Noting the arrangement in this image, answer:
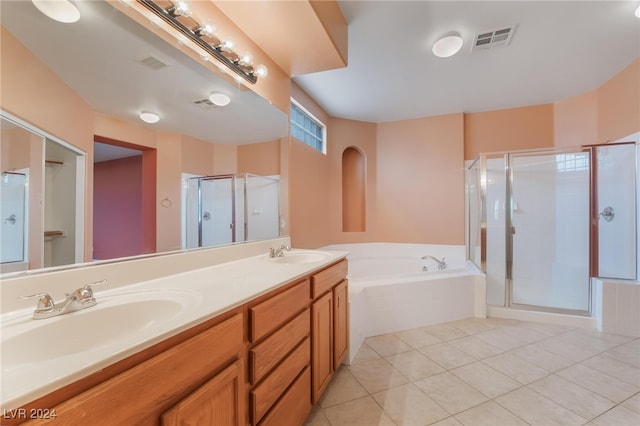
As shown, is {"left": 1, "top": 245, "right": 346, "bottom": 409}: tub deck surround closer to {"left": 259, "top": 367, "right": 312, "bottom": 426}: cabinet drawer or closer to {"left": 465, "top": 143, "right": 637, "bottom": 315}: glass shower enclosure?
{"left": 259, "top": 367, "right": 312, "bottom": 426}: cabinet drawer

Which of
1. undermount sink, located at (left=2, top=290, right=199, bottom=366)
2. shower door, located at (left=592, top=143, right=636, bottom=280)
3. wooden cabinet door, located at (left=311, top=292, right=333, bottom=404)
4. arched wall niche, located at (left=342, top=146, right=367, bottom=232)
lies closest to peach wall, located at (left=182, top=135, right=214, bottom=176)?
undermount sink, located at (left=2, top=290, right=199, bottom=366)

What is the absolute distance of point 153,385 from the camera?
1.90 ft

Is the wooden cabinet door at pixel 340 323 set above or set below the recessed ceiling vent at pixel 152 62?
below

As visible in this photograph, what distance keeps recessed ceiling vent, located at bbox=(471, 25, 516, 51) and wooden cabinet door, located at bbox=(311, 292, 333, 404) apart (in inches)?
92.6

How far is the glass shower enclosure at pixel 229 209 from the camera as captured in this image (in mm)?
1411

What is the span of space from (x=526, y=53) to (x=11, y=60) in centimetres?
332

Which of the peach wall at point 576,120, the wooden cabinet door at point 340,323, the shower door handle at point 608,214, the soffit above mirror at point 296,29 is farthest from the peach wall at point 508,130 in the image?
the wooden cabinet door at point 340,323

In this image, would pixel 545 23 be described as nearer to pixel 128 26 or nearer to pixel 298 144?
pixel 298 144

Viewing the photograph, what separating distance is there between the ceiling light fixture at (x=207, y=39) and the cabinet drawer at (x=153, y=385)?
1.35 metres

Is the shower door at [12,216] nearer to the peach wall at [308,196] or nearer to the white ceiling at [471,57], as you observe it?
the peach wall at [308,196]

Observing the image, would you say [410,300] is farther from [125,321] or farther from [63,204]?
[63,204]

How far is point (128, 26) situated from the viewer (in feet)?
3.49

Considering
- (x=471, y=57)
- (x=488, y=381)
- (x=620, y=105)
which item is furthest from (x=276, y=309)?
(x=620, y=105)

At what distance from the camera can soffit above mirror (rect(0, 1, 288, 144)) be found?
83 centimetres
